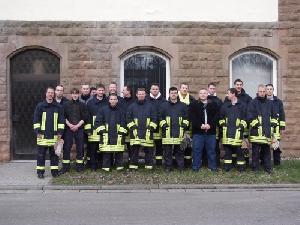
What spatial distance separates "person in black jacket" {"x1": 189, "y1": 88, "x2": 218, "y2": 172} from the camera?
12.4 metres

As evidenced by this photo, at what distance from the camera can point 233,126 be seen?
488 inches

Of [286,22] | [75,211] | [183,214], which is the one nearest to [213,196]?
[183,214]

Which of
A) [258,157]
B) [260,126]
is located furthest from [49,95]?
[258,157]

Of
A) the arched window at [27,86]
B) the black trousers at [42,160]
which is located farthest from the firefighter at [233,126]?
the arched window at [27,86]

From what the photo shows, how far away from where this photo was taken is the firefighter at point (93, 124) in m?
12.5

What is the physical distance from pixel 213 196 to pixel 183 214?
1835 mm

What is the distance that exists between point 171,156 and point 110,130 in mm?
1598

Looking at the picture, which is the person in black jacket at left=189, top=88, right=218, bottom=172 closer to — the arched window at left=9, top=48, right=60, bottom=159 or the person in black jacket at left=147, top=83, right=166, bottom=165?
the person in black jacket at left=147, top=83, right=166, bottom=165

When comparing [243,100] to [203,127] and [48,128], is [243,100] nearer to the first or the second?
[203,127]

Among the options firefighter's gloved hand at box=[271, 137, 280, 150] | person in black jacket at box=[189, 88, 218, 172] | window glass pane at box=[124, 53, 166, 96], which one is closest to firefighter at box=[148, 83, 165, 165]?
person in black jacket at box=[189, 88, 218, 172]

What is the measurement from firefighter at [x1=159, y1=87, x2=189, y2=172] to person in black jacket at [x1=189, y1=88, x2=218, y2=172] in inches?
9.6

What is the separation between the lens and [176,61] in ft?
48.6

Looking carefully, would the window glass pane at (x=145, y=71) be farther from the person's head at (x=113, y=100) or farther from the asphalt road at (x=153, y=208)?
the asphalt road at (x=153, y=208)

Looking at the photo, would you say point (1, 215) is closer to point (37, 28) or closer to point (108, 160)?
point (108, 160)
